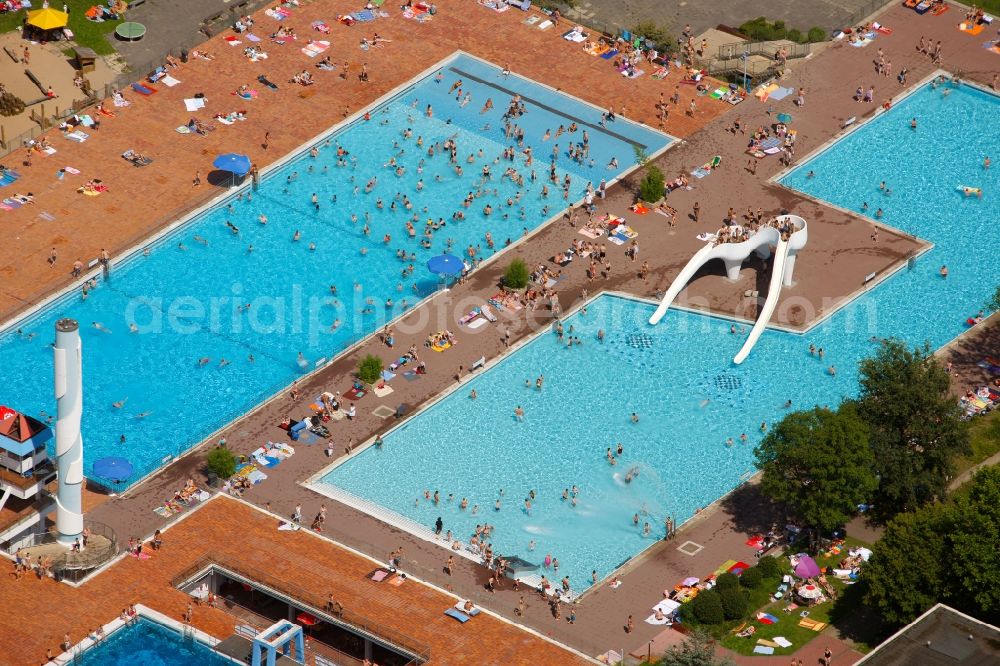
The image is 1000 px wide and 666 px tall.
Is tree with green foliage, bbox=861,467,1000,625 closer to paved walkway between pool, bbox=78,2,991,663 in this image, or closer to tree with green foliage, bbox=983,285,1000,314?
paved walkway between pool, bbox=78,2,991,663

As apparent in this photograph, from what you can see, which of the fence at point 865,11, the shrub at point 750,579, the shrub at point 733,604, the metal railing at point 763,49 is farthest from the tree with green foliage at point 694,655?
the fence at point 865,11

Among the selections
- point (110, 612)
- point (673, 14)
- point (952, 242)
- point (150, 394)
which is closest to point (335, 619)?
point (110, 612)

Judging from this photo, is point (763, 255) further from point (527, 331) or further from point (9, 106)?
point (9, 106)

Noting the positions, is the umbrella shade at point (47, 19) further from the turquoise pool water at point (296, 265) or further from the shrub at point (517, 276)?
the shrub at point (517, 276)

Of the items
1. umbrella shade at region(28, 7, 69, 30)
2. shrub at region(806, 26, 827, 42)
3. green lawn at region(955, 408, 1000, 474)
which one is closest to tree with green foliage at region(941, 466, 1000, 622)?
green lawn at region(955, 408, 1000, 474)

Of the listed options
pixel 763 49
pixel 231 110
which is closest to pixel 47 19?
pixel 231 110

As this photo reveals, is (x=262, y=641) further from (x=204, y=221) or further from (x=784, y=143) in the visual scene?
(x=784, y=143)

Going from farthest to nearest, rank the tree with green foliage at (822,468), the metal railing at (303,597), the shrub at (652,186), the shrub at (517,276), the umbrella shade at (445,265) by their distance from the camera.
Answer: the shrub at (652,186) → the shrub at (517,276) → the umbrella shade at (445,265) → the tree with green foliage at (822,468) → the metal railing at (303,597)
